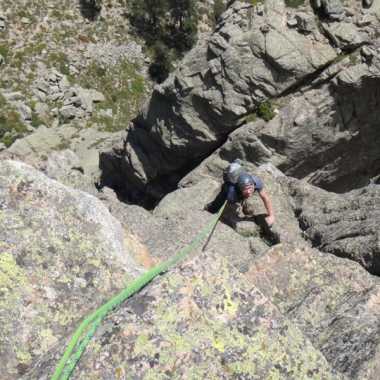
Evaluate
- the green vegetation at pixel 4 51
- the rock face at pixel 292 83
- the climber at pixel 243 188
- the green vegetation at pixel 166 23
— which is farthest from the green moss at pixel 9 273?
the green vegetation at pixel 166 23

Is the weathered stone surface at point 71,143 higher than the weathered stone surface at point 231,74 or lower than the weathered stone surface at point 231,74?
lower

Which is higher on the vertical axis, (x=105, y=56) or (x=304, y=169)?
(x=105, y=56)

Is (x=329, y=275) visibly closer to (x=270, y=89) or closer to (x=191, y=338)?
(x=191, y=338)

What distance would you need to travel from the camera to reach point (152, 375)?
4.92 metres

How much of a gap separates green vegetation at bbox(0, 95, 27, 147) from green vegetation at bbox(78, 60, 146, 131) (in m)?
8.00

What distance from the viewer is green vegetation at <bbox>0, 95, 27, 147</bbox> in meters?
45.4

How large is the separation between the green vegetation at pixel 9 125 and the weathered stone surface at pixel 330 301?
39877 millimetres

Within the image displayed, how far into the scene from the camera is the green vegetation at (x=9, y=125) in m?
45.4

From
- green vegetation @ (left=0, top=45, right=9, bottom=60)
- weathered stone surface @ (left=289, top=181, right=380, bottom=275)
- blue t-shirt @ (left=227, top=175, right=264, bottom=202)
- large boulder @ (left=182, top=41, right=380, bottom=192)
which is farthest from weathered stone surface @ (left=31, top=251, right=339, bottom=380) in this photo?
green vegetation @ (left=0, top=45, right=9, bottom=60)

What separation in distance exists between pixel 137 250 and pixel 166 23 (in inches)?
2243

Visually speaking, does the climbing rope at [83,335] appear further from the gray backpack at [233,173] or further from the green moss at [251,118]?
the green moss at [251,118]

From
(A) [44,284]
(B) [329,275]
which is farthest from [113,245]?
(B) [329,275]

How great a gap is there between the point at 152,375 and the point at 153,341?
34cm

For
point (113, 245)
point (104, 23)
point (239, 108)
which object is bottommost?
point (113, 245)
